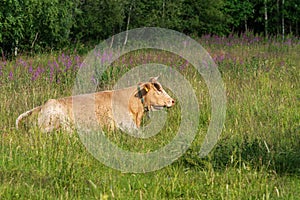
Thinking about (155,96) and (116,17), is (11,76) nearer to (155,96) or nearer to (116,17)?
(155,96)

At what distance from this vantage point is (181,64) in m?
13.3

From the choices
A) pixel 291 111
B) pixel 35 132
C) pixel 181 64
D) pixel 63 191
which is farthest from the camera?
pixel 181 64

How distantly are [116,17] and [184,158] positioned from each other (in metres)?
19.2

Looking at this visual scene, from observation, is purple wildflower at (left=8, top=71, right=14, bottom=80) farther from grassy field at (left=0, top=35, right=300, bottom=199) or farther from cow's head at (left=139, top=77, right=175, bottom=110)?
cow's head at (left=139, top=77, right=175, bottom=110)

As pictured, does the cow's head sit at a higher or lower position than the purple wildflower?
lower

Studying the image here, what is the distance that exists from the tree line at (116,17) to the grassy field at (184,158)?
956cm

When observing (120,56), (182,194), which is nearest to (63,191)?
(182,194)

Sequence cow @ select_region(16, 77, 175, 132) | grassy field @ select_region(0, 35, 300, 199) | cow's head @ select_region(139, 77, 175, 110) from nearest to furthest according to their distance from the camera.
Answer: grassy field @ select_region(0, 35, 300, 199)
cow @ select_region(16, 77, 175, 132)
cow's head @ select_region(139, 77, 175, 110)

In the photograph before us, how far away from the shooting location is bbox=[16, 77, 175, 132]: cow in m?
8.05

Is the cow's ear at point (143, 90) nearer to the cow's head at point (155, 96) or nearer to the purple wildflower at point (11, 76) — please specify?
the cow's head at point (155, 96)

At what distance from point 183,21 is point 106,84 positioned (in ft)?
56.9

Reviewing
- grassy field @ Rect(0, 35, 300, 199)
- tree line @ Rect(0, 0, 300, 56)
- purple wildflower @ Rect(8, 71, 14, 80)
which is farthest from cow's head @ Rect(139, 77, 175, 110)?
tree line @ Rect(0, 0, 300, 56)

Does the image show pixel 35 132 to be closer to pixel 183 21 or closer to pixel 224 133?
pixel 224 133

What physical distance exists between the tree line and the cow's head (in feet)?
30.7
